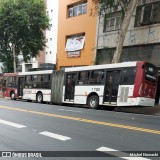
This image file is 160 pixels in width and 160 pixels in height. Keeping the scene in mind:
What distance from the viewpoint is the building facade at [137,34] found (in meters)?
23.4

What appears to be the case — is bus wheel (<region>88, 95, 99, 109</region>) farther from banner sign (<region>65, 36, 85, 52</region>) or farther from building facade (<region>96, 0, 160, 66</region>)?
banner sign (<region>65, 36, 85, 52</region>)

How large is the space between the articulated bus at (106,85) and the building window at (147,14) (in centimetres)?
724

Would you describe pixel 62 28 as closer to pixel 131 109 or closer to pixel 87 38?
pixel 87 38

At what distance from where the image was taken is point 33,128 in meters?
9.56

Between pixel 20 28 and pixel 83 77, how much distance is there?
1723cm

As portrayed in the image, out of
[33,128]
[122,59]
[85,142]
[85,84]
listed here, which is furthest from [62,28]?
[85,142]

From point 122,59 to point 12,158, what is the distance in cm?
2095

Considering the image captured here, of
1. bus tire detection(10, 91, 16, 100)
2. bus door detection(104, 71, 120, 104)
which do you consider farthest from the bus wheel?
bus tire detection(10, 91, 16, 100)

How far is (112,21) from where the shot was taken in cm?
2733

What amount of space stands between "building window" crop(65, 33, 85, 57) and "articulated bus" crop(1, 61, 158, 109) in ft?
25.4

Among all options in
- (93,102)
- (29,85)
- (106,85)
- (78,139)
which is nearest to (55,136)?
(78,139)

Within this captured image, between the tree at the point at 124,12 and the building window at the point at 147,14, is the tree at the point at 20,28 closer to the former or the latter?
the tree at the point at 124,12

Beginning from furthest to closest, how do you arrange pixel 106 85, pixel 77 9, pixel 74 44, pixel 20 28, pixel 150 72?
pixel 20 28, pixel 77 9, pixel 74 44, pixel 106 85, pixel 150 72

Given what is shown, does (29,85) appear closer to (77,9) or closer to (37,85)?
(37,85)
